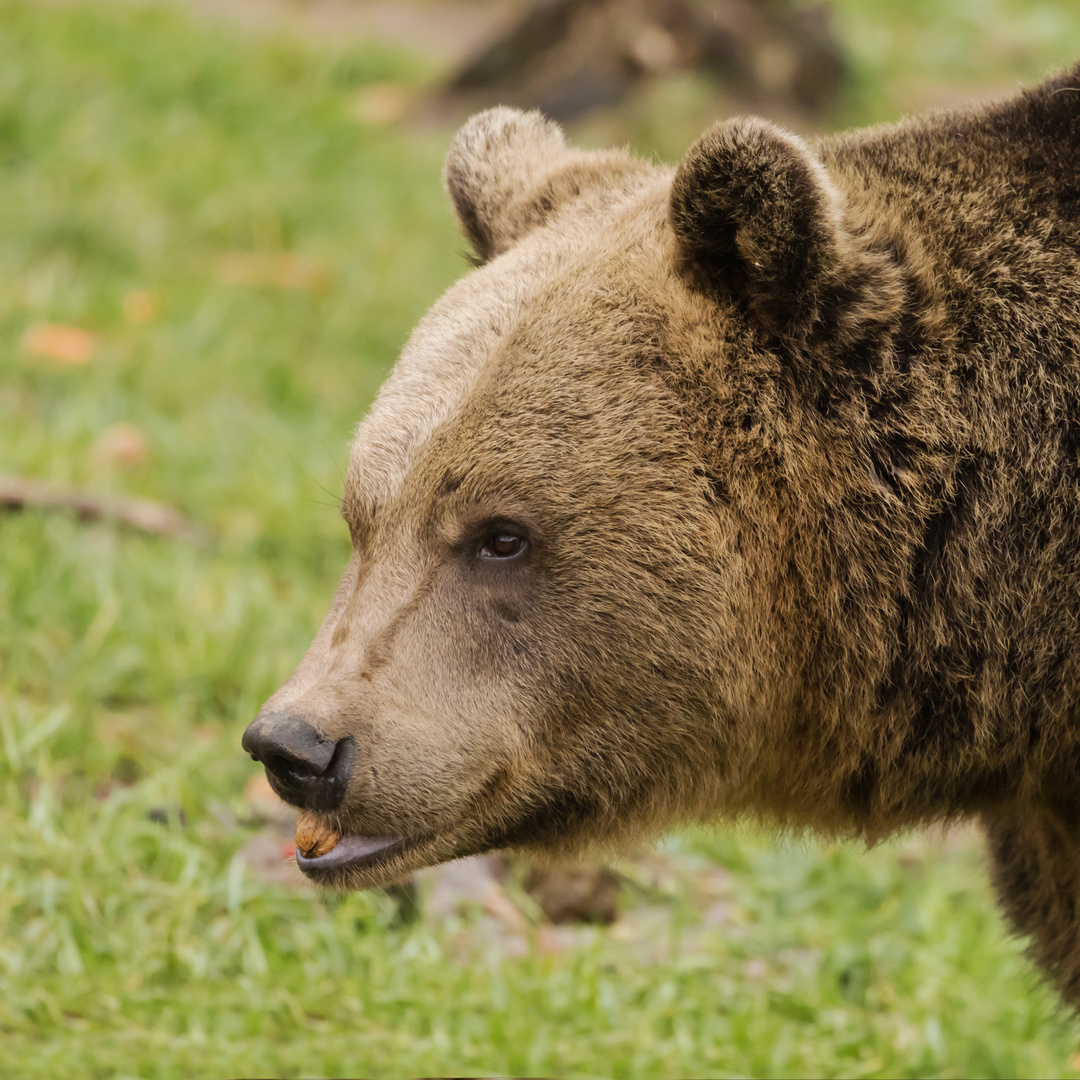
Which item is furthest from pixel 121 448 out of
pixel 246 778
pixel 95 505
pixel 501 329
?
pixel 501 329

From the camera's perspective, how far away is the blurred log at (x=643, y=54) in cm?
1252

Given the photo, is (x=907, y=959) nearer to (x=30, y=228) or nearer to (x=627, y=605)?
(x=627, y=605)

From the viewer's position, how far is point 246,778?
521 centimetres

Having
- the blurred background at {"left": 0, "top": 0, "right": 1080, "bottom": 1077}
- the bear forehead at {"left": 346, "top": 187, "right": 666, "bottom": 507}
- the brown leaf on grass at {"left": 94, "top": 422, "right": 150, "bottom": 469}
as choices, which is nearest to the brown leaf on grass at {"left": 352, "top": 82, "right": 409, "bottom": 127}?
the blurred background at {"left": 0, "top": 0, "right": 1080, "bottom": 1077}

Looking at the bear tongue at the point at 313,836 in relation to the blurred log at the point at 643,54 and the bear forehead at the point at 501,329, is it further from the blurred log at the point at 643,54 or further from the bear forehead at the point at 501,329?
the blurred log at the point at 643,54

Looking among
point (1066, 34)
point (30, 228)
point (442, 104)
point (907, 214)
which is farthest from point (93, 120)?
point (1066, 34)

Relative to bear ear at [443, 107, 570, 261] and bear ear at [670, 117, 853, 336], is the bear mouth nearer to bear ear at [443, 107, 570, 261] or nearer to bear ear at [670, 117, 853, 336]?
bear ear at [670, 117, 853, 336]

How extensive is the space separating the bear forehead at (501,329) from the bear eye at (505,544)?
0.26 meters

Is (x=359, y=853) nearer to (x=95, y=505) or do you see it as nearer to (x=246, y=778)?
(x=246, y=778)

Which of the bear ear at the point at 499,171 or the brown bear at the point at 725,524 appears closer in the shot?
the brown bear at the point at 725,524

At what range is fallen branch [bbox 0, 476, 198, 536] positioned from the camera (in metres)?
6.48

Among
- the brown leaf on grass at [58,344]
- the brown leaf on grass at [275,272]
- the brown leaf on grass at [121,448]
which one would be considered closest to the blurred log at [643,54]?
the brown leaf on grass at [275,272]

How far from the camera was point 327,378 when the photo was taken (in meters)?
8.90

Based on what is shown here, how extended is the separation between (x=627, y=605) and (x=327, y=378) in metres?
5.76
